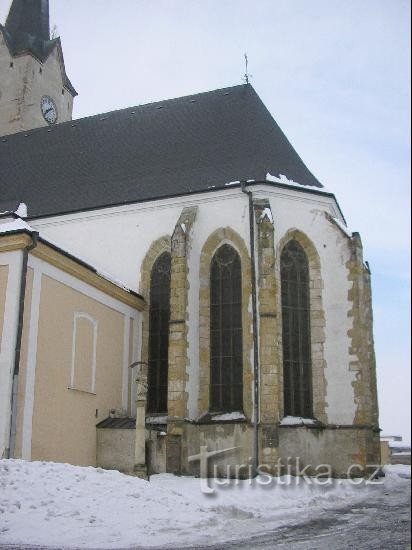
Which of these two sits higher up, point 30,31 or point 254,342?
point 30,31

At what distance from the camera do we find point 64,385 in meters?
15.4

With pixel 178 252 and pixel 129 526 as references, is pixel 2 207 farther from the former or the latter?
pixel 129 526

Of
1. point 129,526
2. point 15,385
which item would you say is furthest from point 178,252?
point 129,526

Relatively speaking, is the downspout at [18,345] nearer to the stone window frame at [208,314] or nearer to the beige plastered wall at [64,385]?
the beige plastered wall at [64,385]

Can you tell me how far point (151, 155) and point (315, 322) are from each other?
319 inches

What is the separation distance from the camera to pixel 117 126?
2420 centimetres

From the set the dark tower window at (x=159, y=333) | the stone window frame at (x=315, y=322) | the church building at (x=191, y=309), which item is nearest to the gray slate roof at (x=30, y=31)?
the church building at (x=191, y=309)

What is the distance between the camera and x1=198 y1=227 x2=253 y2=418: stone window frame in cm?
1739

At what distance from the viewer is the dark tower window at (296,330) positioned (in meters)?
17.6

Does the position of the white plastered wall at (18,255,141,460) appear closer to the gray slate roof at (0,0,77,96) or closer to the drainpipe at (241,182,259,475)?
the drainpipe at (241,182,259,475)

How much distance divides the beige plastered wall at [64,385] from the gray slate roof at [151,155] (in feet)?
16.6

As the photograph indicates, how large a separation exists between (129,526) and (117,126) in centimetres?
1796

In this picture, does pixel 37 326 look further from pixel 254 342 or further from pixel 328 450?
pixel 328 450

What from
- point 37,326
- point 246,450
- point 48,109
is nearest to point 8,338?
point 37,326
